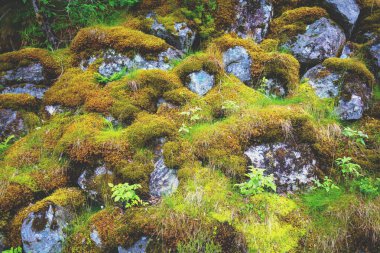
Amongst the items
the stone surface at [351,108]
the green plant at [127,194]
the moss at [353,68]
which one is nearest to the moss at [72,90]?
the green plant at [127,194]

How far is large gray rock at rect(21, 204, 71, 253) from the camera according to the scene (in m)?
4.67

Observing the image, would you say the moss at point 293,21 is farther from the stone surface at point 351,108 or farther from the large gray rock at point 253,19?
the stone surface at point 351,108

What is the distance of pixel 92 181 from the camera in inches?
218

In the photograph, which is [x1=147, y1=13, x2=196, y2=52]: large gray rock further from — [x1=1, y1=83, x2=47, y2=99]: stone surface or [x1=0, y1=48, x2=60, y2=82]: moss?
[x1=1, y1=83, x2=47, y2=99]: stone surface

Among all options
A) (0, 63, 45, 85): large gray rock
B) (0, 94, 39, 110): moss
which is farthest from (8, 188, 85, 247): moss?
(0, 63, 45, 85): large gray rock

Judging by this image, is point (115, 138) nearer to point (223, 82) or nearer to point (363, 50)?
point (223, 82)

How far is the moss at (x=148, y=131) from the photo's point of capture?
19.3 feet

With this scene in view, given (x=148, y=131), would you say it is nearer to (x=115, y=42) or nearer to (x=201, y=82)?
(x=201, y=82)

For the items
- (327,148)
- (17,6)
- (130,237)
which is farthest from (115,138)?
(17,6)

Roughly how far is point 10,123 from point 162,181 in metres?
3.97

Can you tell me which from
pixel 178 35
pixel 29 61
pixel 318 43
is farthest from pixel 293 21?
pixel 29 61

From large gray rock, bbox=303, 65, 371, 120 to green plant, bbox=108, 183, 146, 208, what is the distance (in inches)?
194

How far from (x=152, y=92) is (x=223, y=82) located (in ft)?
5.83

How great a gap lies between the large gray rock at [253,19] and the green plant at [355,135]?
3.83m
